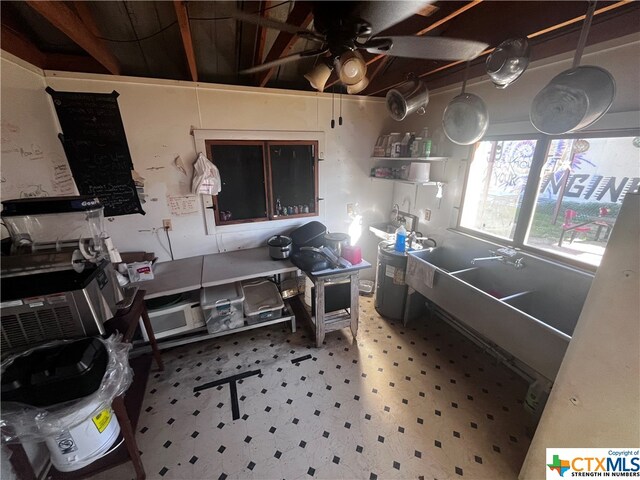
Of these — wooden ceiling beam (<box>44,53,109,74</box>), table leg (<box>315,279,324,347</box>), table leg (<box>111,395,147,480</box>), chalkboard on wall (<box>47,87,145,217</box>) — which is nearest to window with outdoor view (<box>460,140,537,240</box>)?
table leg (<box>315,279,324,347</box>)

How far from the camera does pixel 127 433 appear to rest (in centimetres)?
127

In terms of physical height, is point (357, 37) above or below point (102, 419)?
above

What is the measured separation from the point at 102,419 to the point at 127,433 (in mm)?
151

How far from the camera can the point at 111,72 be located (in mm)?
1919

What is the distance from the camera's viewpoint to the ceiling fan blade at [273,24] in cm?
94

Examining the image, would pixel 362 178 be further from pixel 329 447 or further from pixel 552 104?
pixel 329 447

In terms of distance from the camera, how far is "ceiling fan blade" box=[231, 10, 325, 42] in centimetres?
94

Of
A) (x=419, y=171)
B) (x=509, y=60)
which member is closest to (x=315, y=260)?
(x=419, y=171)

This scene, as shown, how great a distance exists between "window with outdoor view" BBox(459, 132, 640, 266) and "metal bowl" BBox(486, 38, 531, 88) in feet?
2.02

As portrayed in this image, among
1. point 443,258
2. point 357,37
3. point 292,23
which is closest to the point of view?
point 357,37

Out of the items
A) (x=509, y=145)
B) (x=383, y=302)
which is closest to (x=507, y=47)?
(x=509, y=145)

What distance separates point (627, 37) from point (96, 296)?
119 inches

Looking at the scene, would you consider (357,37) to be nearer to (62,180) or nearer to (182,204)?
(182,204)

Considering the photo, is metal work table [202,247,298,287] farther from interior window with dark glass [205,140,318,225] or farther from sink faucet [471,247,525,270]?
sink faucet [471,247,525,270]
